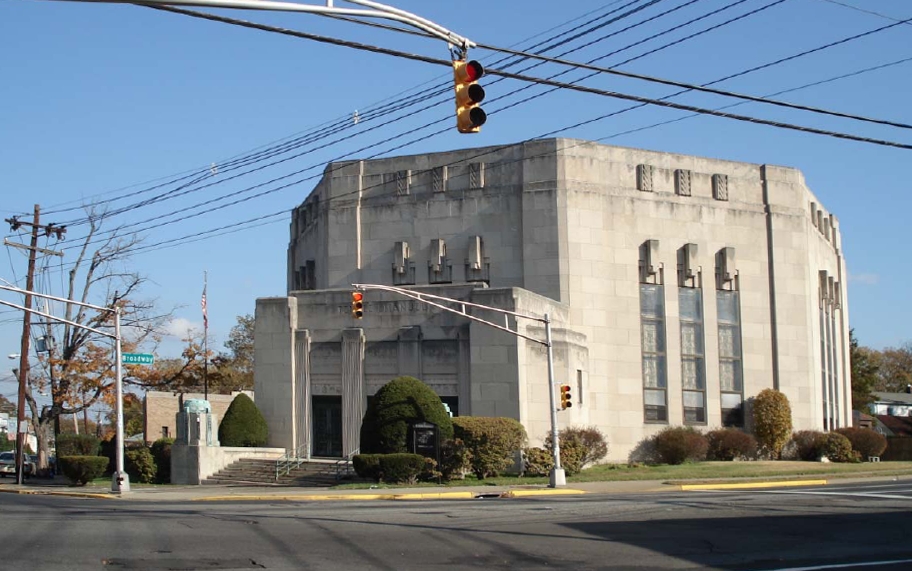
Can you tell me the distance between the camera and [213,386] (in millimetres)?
83312

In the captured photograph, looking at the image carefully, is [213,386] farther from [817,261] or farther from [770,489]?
[770,489]

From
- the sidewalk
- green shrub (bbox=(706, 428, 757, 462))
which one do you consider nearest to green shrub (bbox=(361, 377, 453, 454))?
the sidewalk

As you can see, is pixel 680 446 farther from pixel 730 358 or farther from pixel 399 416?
pixel 399 416

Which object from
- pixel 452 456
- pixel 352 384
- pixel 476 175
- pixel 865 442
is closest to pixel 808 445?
pixel 865 442

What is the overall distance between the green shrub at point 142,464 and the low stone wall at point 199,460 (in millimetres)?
1303

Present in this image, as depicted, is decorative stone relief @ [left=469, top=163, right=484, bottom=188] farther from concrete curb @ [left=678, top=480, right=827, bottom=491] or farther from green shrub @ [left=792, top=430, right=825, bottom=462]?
green shrub @ [left=792, top=430, right=825, bottom=462]

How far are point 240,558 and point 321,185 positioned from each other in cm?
4222

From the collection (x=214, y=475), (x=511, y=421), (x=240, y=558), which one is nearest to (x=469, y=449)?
(x=511, y=421)

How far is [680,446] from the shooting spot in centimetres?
5016

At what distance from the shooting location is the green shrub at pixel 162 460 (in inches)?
1801

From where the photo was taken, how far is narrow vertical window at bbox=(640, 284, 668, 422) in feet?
173

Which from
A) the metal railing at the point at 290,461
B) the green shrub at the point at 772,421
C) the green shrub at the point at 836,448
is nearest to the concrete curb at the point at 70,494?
the metal railing at the point at 290,461

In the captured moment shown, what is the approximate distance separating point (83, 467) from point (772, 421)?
33.2 m

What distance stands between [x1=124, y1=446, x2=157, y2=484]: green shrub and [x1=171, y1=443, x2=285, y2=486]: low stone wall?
4.28ft
